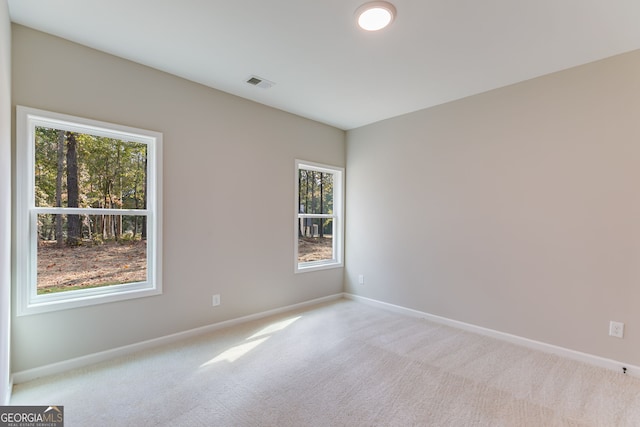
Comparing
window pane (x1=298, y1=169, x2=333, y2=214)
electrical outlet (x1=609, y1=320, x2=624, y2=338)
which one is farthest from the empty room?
window pane (x1=298, y1=169, x2=333, y2=214)

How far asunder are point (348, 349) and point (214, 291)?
156 centimetres

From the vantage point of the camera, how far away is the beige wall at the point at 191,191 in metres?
2.34

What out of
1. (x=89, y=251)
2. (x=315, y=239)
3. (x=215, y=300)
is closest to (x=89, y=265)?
(x=89, y=251)

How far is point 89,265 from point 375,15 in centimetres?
306

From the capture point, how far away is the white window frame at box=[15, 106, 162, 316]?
2.21 meters

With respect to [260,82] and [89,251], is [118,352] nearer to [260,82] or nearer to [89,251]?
[89,251]

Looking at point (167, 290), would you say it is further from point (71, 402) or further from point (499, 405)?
point (499, 405)

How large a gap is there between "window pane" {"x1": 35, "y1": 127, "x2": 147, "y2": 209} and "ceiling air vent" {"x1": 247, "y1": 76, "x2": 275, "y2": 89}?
4.10 feet

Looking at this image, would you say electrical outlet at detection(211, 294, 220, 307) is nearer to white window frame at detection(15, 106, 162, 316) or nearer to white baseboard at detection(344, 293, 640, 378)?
white window frame at detection(15, 106, 162, 316)

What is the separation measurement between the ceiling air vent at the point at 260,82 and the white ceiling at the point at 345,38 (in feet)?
0.23

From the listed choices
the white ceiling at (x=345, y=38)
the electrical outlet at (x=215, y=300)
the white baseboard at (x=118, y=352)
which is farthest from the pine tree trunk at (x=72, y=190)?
the electrical outlet at (x=215, y=300)

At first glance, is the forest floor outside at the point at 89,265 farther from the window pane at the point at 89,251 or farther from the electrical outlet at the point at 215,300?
the electrical outlet at the point at 215,300

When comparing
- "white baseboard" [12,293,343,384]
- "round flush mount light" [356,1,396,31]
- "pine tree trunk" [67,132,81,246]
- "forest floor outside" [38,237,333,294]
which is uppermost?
"round flush mount light" [356,1,396,31]

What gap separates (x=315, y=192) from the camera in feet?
14.5
